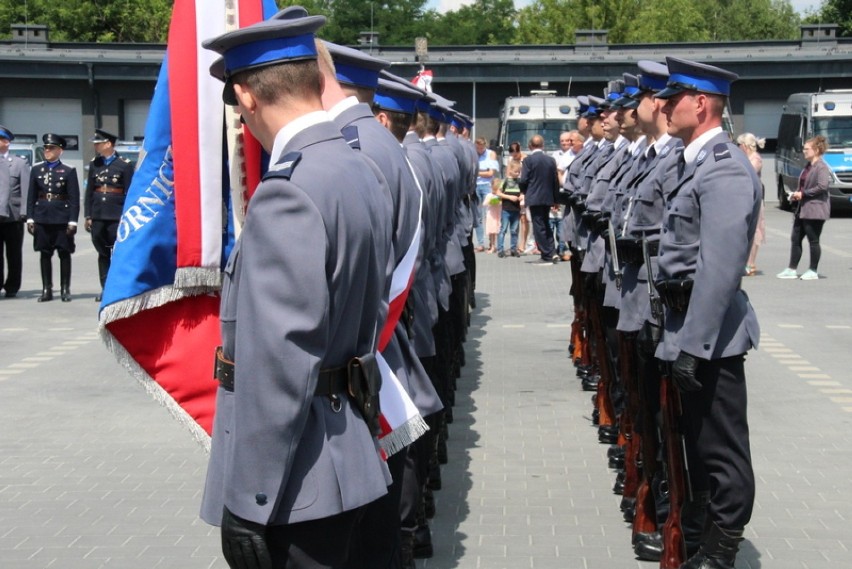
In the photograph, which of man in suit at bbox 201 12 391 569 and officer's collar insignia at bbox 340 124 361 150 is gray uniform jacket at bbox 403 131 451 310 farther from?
man in suit at bbox 201 12 391 569

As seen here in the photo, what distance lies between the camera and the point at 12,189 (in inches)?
632

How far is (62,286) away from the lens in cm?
1555

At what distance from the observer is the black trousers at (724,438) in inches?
195

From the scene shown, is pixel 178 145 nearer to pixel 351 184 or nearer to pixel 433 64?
pixel 351 184

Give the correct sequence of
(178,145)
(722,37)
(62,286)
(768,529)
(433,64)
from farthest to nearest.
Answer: (722,37) < (433,64) < (62,286) < (768,529) < (178,145)

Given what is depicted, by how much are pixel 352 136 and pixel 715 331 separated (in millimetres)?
1692

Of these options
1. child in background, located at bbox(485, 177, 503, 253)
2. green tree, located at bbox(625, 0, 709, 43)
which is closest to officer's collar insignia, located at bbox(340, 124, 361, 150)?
child in background, located at bbox(485, 177, 503, 253)

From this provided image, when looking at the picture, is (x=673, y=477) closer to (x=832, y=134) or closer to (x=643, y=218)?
(x=643, y=218)

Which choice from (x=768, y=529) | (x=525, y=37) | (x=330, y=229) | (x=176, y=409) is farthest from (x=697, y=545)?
(x=525, y=37)

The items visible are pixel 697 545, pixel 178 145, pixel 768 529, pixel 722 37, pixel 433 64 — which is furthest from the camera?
pixel 722 37

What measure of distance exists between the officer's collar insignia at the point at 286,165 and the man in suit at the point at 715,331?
239 cm

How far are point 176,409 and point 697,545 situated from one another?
2.26 m

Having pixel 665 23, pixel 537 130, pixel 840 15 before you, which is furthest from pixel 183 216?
pixel 665 23

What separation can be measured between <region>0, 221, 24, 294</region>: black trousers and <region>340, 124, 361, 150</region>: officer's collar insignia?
1260 cm
